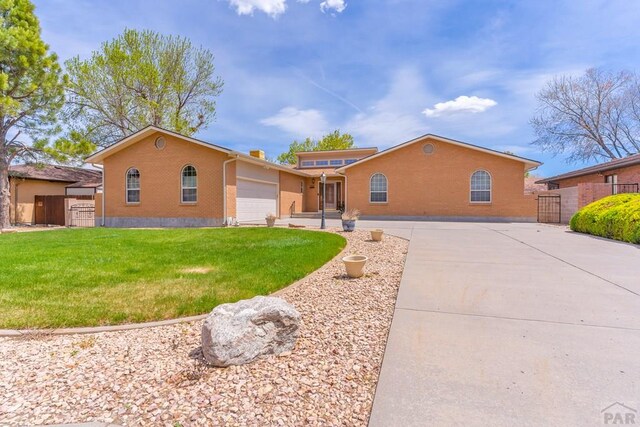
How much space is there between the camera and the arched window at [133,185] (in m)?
17.2

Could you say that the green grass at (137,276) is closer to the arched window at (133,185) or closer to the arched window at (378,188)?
the arched window at (133,185)

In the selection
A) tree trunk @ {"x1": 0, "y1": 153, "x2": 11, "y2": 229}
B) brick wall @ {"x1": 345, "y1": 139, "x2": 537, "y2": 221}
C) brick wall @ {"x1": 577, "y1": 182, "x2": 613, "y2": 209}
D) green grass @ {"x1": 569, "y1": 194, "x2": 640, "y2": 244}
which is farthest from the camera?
brick wall @ {"x1": 345, "y1": 139, "x2": 537, "y2": 221}

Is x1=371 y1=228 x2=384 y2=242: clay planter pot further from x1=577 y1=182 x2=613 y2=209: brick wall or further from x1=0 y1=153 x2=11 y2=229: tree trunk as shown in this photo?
x1=0 y1=153 x2=11 y2=229: tree trunk

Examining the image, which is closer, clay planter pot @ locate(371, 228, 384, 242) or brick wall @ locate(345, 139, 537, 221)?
clay planter pot @ locate(371, 228, 384, 242)

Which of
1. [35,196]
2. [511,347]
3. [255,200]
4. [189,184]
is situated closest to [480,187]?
[255,200]

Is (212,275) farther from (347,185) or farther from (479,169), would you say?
(479,169)

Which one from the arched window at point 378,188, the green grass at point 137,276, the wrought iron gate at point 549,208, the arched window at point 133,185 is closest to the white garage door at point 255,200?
the arched window at point 133,185

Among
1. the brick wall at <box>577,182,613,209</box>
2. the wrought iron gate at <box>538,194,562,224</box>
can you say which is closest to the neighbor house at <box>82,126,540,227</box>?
the wrought iron gate at <box>538,194,562,224</box>

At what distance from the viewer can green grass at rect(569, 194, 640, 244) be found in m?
9.29

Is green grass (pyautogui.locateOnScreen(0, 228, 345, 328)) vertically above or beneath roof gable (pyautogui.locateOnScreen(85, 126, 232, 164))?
beneath

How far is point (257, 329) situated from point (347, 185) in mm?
17689

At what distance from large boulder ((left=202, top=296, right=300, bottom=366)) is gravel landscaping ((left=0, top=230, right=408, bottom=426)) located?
10 centimetres

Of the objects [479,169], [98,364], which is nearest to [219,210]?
[98,364]

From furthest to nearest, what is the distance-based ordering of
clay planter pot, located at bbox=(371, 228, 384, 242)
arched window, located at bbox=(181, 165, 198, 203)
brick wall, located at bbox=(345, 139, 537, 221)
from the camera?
brick wall, located at bbox=(345, 139, 537, 221) < arched window, located at bbox=(181, 165, 198, 203) < clay planter pot, located at bbox=(371, 228, 384, 242)
